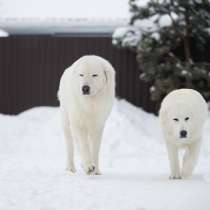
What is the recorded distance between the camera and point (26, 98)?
15.2 meters

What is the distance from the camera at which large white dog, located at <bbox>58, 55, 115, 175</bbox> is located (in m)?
7.36

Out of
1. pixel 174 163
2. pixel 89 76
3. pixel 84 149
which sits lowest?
pixel 174 163

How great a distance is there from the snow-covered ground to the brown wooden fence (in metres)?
0.54

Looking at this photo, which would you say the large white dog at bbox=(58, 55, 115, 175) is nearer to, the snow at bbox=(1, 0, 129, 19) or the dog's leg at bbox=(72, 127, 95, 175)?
the dog's leg at bbox=(72, 127, 95, 175)

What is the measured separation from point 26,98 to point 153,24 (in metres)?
3.97

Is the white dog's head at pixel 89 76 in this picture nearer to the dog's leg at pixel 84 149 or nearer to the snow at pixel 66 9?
the dog's leg at pixel 84 149

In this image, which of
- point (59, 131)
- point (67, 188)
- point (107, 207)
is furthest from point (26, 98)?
point (107, 207)

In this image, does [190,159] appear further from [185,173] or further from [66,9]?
[66,9]

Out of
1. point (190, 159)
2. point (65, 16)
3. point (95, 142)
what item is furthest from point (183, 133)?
point (65, 16)

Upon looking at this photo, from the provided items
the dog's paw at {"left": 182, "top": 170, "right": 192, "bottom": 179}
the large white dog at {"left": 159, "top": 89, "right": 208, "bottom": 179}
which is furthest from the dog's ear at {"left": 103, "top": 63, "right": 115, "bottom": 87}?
the dog's paw at {"left": 182, "top": 170, "right": 192, "bottom": 179}

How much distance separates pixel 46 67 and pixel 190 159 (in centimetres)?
818

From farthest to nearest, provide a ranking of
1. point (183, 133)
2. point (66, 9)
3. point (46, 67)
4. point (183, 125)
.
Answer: point (66, 9)
point (46, 67)
point (183, 125)
point (183, 133)

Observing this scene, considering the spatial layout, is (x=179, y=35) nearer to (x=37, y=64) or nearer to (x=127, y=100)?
(x=127, y=100)

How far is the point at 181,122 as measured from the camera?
23.3 feet
